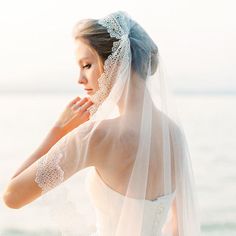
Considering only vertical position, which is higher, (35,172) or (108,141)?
(108,141)

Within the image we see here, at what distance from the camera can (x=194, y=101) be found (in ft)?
65.3

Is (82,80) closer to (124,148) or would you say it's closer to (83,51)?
(83,51)

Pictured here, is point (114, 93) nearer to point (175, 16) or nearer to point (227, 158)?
point (227, 158)

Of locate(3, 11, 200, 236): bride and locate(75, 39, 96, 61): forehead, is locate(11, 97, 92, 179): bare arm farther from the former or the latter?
locate(75, 39, 96, 61): forehead

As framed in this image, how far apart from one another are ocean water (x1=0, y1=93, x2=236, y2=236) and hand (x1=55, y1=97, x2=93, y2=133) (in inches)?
69.5

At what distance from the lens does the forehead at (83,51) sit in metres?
1.72

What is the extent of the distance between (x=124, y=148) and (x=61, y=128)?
26cm

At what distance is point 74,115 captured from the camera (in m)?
1.78

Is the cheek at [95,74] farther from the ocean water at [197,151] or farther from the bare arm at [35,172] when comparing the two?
the ocean water at [197,151]

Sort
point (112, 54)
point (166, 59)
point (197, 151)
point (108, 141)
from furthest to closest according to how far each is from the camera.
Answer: point (197, 151), point (166, 59), point (112, 54), point (108, 141)

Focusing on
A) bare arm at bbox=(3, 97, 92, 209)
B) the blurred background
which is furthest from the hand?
the blurred background

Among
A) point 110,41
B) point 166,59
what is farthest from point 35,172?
point 166,59

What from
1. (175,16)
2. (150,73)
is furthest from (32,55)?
(150,73)

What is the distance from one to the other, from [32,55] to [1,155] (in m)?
4.41
